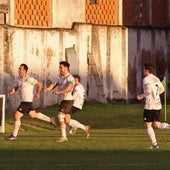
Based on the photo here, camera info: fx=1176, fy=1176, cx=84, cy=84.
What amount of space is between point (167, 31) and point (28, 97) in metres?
22.8

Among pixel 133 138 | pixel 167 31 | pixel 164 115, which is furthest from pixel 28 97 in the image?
pixel 167 31

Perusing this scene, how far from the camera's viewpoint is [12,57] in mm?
45656

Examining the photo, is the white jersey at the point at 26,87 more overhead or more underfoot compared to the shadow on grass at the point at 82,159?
more overhead

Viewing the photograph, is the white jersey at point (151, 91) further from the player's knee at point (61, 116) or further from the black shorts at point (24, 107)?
the black shorts at point (24, 107)

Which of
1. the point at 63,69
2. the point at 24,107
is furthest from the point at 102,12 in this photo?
the point at 63,69

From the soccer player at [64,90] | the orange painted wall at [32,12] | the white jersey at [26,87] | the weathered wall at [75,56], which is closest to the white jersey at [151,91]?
the soccer player at [64,90]

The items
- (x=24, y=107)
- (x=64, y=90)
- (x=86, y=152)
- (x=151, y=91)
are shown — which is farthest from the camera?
(x=24, y=107)

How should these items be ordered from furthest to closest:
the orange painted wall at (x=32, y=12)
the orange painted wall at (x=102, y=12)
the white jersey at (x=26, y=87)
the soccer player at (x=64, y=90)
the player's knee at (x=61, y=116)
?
the orange painted wall at (x=102, y=12) → the orange painted wall at (x=32, y=12) → the white jersey at (x=26, y=87) → the player's knee at (x=61, y=116) → the soccer player at (x=64, y=90)

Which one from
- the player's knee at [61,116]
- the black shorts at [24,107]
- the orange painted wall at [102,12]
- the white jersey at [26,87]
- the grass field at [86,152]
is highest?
the orange painted wall at [102,12]

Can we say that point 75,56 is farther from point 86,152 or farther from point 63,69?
point 86,152

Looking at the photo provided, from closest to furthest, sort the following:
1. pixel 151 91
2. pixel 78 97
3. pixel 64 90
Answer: pixel 151 91 < pixel 64 90 < pixel 78 97

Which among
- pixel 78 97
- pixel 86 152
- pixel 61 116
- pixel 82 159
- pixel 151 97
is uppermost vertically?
pixel 151 97

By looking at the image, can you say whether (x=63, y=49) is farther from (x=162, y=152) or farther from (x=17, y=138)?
(x=162, y=152)

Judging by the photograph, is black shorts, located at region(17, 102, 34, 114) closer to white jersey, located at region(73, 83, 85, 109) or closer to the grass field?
the grass field
